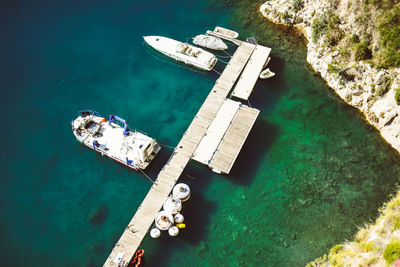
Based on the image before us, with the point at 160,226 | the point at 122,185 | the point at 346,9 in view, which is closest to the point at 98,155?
the point at 122,185

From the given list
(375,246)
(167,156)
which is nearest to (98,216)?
(167,156)

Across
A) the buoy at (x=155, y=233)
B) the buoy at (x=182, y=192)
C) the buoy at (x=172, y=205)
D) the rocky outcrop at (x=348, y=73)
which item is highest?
the rocky outcrop at (x=348, y=73)

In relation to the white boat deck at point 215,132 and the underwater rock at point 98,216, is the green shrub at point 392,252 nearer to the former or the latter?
the white boat deck at point 215,132

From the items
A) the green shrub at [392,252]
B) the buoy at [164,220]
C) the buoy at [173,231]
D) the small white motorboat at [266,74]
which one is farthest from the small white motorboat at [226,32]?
the green shrub at [392,252]

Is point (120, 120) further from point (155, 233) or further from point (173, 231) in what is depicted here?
point (173, 231)

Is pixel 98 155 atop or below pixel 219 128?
below

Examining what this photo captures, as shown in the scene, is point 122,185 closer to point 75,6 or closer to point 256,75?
point 256,75

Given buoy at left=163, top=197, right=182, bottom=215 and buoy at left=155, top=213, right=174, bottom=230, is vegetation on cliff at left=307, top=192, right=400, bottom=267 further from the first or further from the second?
buoy at left=155, top=213, right=174, bottom=230
